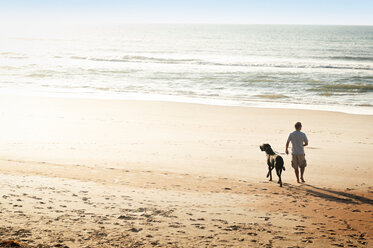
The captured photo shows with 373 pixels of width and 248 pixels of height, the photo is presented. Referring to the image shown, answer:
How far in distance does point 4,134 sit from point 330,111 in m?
14.4

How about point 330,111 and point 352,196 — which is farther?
point 330,111

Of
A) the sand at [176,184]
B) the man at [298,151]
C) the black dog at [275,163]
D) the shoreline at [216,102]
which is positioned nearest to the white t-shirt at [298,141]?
the man at [298,151]

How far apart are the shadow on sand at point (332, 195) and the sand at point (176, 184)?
38mm

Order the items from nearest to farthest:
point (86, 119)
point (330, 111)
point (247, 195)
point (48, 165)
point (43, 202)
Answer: point (43, 202) → point (247, 195) → point (48, 165) → point (86, 119) → point (330, 111)

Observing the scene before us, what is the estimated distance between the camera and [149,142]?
1237 centimetres

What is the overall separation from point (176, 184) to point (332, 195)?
3071mm

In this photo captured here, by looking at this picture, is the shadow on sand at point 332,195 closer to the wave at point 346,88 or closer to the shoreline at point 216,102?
the shoreline at point 216,102

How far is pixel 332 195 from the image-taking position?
25.0 ft

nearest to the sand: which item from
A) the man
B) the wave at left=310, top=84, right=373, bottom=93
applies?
the man

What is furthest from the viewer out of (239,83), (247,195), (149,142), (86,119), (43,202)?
(239,83)

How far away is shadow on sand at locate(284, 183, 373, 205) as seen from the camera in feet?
23.8

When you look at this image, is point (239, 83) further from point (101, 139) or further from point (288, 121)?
point (101, 139)

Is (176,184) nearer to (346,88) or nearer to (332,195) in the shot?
(332,195)

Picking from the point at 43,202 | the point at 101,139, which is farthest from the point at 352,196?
the point at 101,139
